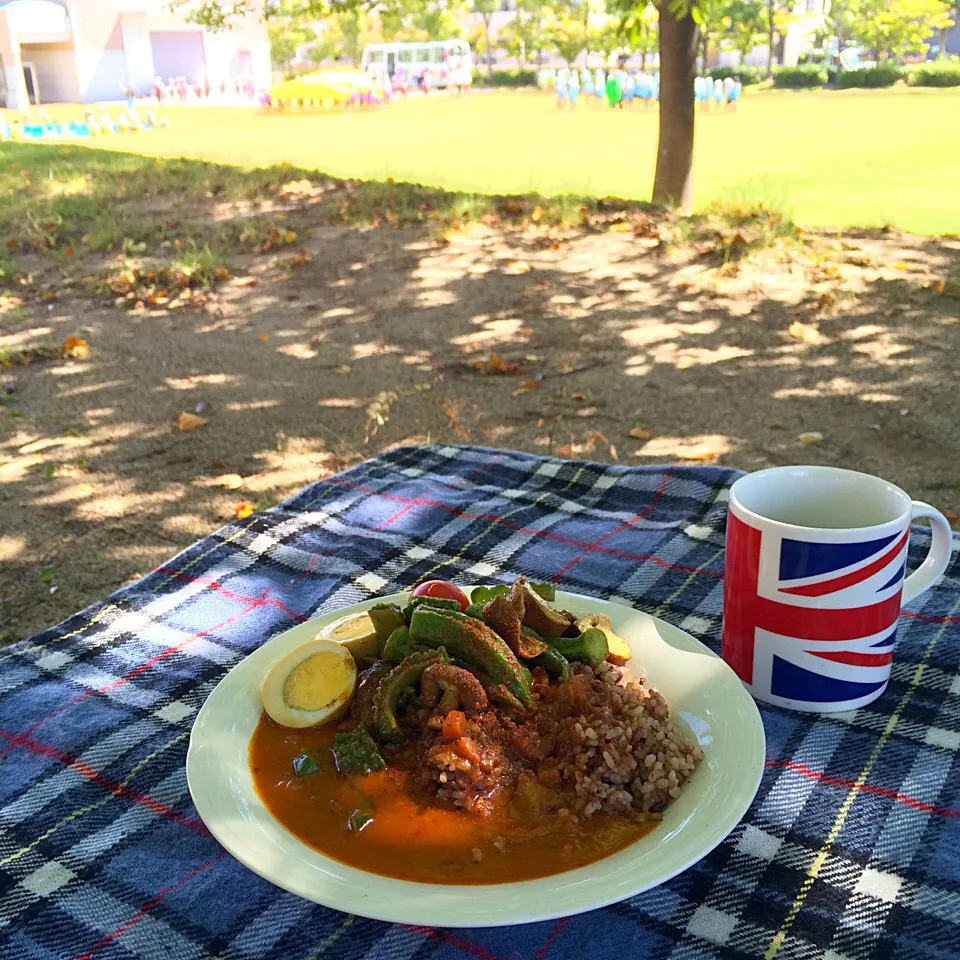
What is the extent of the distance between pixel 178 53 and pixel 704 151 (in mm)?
27036

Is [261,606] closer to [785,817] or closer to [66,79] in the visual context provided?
[785,817]

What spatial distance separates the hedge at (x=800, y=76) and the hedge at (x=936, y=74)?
2.30 m

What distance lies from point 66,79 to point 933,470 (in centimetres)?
3091

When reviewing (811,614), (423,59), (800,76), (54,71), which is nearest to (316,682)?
(811,614)

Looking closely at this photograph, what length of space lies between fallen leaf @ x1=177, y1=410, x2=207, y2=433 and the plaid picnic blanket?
2.47 m

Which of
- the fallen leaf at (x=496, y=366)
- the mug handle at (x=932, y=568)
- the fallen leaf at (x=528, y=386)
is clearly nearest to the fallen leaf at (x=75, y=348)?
the fallen leaf at (x=496, y=366)

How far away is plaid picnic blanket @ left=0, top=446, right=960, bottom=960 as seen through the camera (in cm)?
93

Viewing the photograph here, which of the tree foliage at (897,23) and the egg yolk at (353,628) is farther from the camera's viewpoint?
the tree foliage at (897,23)

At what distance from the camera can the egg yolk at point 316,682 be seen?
1.06 meters

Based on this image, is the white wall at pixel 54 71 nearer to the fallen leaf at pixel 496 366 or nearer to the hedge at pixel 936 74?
the hedge at pixel 936 74

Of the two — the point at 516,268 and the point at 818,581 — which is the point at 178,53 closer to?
the point at 516,268

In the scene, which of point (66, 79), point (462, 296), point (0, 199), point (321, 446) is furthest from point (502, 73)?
point (321, 446)

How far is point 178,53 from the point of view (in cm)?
3144

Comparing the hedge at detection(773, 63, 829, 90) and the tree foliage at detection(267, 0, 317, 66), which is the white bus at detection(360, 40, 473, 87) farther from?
the hedge at detection(773, 63, 829, 90)
